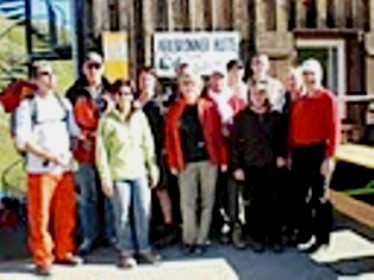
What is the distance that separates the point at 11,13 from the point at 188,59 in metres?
1.96

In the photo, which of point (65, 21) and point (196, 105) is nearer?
point (196, 105)

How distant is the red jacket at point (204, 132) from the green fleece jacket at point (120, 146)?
0.75 ft

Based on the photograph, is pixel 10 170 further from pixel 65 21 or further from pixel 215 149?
pixel 215 149

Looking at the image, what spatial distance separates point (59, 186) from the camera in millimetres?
7062

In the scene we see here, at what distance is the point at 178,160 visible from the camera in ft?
24.0

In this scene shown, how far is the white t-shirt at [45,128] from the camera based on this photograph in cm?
685

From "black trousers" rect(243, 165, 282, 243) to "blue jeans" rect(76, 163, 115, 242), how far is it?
113cm

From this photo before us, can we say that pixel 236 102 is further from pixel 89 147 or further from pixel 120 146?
pixel 89 147

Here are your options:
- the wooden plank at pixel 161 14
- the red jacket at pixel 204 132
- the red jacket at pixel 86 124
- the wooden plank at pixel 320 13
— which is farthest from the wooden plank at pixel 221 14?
the red jacket at pixel 86 124

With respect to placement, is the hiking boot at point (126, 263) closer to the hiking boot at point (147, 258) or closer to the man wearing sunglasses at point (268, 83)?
the hiking boot at point (147, 258)

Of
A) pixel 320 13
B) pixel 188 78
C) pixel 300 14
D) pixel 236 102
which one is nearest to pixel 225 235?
pixel 236 102

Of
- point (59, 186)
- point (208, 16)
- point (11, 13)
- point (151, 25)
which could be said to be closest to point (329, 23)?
point (208, 16)

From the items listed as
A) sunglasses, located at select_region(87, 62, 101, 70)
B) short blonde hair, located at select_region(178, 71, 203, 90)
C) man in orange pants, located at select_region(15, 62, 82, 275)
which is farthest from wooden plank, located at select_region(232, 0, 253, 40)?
man in orange pants, located at select_region(15, 62, 82, 275)

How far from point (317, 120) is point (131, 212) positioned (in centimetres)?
164
